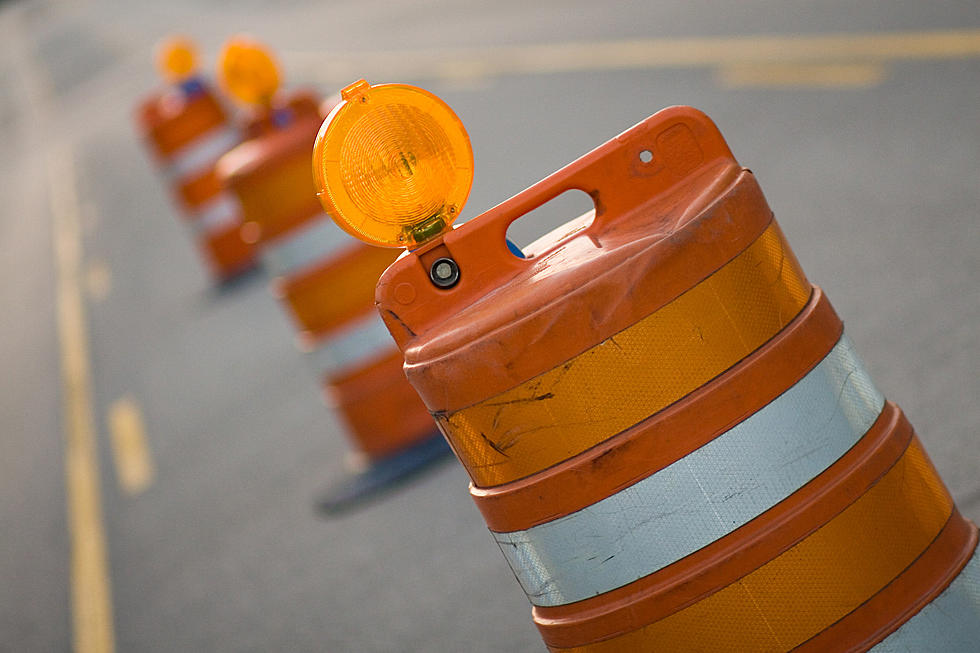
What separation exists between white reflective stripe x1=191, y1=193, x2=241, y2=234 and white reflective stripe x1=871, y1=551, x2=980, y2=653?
37.0ft

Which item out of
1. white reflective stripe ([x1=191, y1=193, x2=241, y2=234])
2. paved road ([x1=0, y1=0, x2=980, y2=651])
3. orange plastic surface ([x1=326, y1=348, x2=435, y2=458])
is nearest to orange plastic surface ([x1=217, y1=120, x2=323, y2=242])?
orange plastic surface ([x1=326, y1=348, x2=435, y2=458])

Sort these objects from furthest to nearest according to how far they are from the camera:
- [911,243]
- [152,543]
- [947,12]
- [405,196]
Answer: [947,12] → [152,543] → [911,243] → [405,196]

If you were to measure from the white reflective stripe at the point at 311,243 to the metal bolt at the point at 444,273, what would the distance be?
12.6 feet

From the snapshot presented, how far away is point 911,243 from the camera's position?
692 centimetres

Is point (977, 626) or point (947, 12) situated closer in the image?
point (977, 626)

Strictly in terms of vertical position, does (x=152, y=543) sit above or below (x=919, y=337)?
above

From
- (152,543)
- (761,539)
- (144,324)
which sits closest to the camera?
(761,539)

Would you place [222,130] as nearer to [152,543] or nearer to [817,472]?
[152,543]

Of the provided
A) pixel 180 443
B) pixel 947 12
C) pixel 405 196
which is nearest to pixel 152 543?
pixel 180 443

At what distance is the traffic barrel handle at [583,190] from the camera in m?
3.09

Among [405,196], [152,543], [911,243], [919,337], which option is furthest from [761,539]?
[152,543]

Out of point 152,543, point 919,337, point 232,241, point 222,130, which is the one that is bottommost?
point 919,337

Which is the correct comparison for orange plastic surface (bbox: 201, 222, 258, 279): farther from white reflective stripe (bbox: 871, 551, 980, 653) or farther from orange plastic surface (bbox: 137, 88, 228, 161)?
white reflective stripe (bbox: 871, 551, 980, 653)

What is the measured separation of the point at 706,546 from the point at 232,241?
11.4 m
